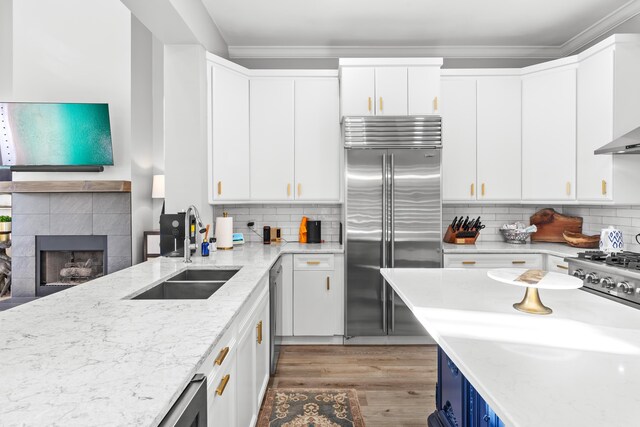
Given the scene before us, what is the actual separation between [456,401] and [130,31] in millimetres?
5255

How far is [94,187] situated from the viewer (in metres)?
4.73

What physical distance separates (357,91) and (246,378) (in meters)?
2.76

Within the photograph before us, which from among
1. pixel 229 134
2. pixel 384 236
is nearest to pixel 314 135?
pixel 229 134

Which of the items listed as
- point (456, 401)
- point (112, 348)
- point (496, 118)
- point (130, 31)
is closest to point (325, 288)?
point (456, 401)

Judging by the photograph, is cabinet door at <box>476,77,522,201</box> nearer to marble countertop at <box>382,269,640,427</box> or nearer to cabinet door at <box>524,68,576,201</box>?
cabinet door at <box>524,68,576,201</box>

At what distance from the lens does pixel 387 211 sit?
3.65 m

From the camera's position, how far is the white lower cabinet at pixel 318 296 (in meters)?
3.70

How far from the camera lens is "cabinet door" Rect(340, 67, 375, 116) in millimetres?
3750

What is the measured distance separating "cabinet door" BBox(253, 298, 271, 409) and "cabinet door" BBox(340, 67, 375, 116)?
2042mm

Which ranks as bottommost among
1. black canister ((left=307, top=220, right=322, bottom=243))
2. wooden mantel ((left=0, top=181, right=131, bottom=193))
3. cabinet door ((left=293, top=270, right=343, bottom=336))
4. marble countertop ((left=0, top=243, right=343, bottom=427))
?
cabinet door ((left=293, top=270, right=343, bottom=336))

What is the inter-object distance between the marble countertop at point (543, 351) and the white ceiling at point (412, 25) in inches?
105

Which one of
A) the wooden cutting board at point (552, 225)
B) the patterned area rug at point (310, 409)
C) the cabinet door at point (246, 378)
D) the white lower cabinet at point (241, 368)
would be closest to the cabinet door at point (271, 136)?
the white lower cabinet at point (241, 368)

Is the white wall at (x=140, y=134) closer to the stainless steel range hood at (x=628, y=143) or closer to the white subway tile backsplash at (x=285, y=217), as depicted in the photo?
the white subway tile backsplash at (x=285, y=217)

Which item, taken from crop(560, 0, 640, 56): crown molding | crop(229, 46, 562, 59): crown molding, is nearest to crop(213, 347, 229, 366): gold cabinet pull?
crop(229, 46, 562, 59): crown molding
